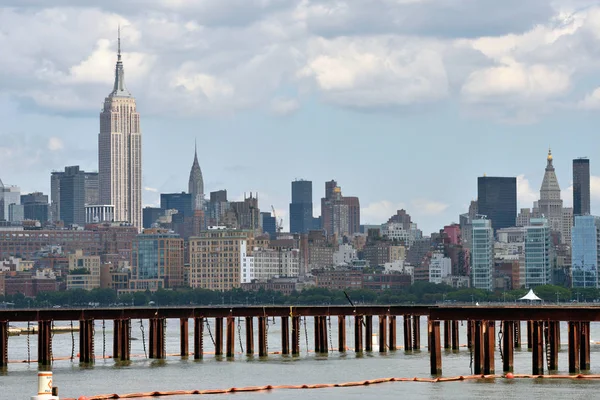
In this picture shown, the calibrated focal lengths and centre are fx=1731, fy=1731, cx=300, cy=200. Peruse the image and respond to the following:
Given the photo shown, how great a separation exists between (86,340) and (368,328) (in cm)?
2423

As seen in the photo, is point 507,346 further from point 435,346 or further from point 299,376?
point 299,376

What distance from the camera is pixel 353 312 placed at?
119625 mm

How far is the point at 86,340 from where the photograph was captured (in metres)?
113

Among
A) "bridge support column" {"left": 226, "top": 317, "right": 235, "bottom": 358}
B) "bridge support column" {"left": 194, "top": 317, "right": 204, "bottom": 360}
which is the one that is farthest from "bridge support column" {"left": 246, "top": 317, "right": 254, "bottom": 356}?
"bridge support column" {"left": 194, "top": 317, "right": 204, "bottom": 360}

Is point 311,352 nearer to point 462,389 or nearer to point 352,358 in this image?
point 352,358

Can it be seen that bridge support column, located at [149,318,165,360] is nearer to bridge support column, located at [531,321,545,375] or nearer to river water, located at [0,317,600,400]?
river water, located at [0,317,600,400]

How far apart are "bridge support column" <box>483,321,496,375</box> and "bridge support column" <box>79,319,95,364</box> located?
3042cm

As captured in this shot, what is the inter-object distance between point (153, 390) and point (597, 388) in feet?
73.4

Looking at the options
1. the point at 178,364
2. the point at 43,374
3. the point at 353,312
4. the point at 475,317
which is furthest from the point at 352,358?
the point at 43,374

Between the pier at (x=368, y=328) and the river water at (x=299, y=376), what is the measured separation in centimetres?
124

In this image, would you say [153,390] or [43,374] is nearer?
[43,374]

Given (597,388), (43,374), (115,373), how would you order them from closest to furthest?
(43,374), (597,388), (115,373)

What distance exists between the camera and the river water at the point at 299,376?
84.6m

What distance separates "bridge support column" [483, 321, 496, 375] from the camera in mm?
88438
